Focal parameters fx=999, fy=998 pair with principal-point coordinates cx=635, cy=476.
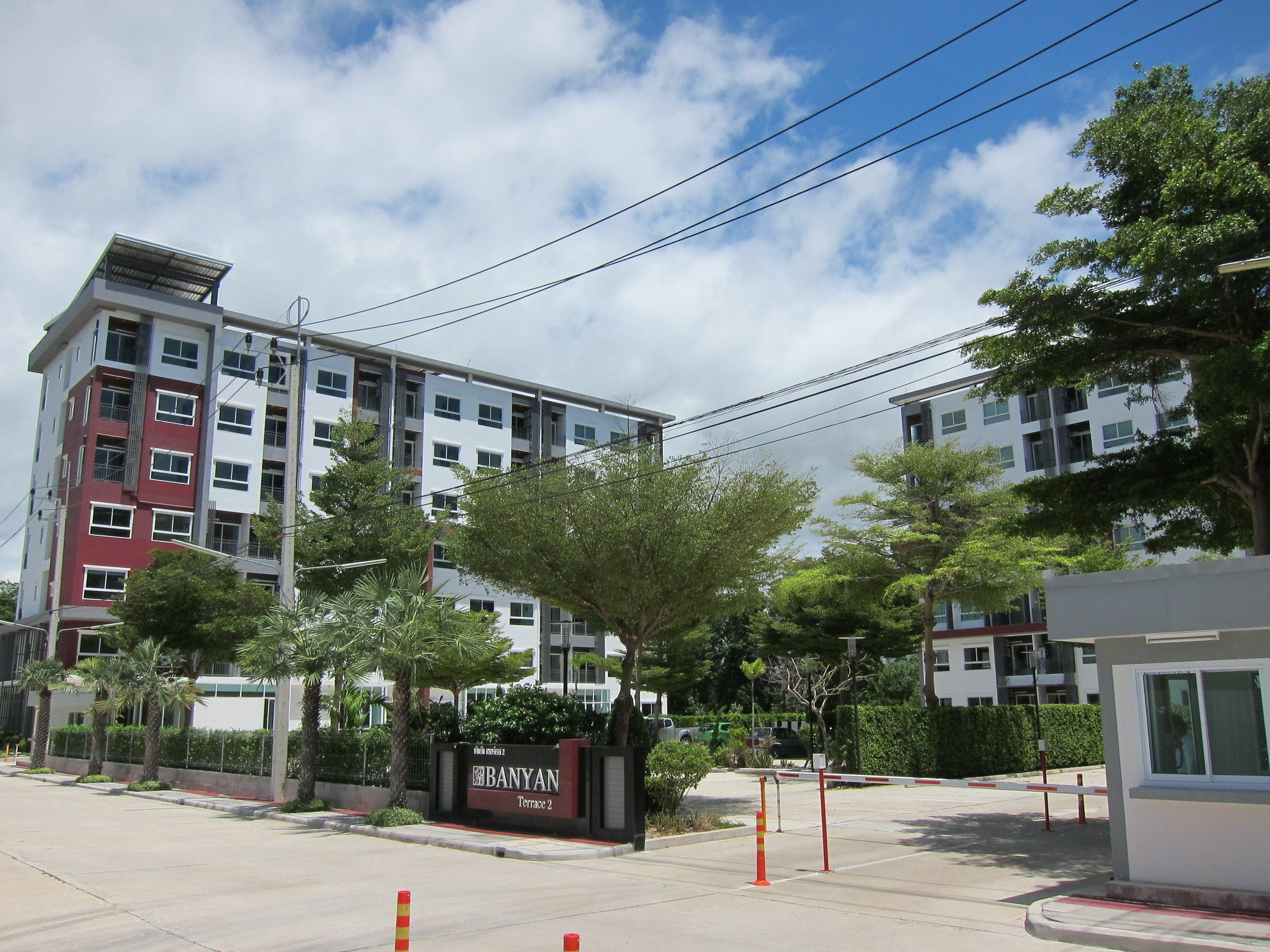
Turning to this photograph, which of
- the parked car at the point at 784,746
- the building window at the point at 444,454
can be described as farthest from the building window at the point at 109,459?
the parked car at the point at 784,746

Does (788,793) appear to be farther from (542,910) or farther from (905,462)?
(542,910)

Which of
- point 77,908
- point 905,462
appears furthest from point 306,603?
point 905,462

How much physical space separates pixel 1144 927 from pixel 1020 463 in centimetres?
5225

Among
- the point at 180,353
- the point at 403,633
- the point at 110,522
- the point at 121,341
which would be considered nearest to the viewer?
the point at 403,633

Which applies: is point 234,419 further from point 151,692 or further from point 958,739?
point 958,739

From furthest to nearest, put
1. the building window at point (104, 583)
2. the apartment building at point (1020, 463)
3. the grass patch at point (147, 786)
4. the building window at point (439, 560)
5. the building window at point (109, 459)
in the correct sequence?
the building window at point (439, 560) < the apartment building at point (1020, 463) < the building window at point (109, 459) < the building window at point (104, 583) < the grass patch at point (147, 786)

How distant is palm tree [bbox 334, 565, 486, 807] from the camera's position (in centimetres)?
2023

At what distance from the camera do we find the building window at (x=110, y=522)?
47656 millimetres

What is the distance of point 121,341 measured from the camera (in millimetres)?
50062

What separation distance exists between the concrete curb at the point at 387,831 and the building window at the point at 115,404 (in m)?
23.6

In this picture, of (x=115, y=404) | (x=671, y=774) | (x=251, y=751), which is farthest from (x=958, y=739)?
(x=115, y=404)

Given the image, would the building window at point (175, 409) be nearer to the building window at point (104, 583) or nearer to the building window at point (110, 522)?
the building window at point (110, 522)

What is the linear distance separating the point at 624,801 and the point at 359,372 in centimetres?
4518

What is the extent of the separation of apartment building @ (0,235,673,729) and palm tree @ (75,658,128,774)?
818 centimetres
